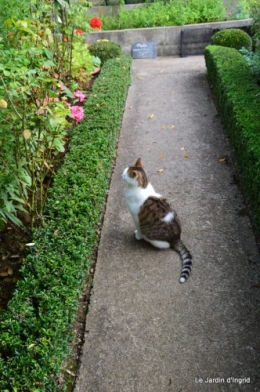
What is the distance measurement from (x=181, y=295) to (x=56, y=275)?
118 cm

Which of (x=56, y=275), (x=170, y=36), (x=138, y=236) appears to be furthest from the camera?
(x=170, y=36)

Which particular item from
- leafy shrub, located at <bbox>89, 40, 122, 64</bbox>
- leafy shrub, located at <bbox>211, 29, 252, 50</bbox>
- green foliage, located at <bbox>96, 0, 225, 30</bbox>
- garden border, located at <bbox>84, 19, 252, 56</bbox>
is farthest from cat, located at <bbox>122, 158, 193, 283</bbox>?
green foliage, located at <bbox>96, 0, 225, 30</bbox>

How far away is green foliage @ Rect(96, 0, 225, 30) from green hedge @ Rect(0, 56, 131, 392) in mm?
7340

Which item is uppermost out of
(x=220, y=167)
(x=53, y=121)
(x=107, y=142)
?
(x=53, y=121)

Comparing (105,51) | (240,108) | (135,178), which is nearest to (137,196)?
(135,178)

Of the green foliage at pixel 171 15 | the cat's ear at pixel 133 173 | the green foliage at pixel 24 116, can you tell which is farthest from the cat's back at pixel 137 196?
the green foliage at pixel 171 15

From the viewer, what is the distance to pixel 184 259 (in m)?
3.71

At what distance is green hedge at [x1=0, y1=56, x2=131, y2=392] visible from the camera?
7.84 feet

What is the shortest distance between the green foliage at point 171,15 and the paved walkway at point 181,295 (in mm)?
6716

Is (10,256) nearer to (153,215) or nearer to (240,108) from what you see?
(153,215)

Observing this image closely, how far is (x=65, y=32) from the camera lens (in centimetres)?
632

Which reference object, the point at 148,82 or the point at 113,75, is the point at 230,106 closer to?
the point at 113,75

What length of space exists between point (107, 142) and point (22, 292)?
2.56 m

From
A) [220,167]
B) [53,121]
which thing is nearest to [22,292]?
[53,121]
